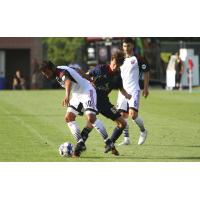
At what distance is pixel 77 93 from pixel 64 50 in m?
24.9

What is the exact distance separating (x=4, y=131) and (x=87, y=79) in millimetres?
4712

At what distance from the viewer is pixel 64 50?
4016 centimetres

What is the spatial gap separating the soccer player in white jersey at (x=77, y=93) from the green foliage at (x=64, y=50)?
75.6 feet

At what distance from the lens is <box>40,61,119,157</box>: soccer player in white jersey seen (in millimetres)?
15102

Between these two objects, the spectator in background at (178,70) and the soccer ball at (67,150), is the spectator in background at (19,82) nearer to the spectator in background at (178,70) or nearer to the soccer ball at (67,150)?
the spectator in background at (178,70)

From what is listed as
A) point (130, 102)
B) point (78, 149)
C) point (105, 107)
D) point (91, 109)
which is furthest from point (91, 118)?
point (130, 102)

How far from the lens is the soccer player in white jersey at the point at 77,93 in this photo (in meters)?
15.1

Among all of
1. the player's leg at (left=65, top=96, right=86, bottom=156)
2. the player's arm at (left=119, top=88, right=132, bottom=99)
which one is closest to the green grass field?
the player's leg at (left=65, top=96, right=86, bottom=156)

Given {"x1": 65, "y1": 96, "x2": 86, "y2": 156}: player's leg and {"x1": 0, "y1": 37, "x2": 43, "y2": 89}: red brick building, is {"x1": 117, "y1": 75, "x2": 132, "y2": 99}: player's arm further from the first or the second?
{"x1": 0, "y1": 37, "x2": 43, "y2": 89}: red brick building

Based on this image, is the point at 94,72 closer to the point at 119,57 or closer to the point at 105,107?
the point at 119,57
